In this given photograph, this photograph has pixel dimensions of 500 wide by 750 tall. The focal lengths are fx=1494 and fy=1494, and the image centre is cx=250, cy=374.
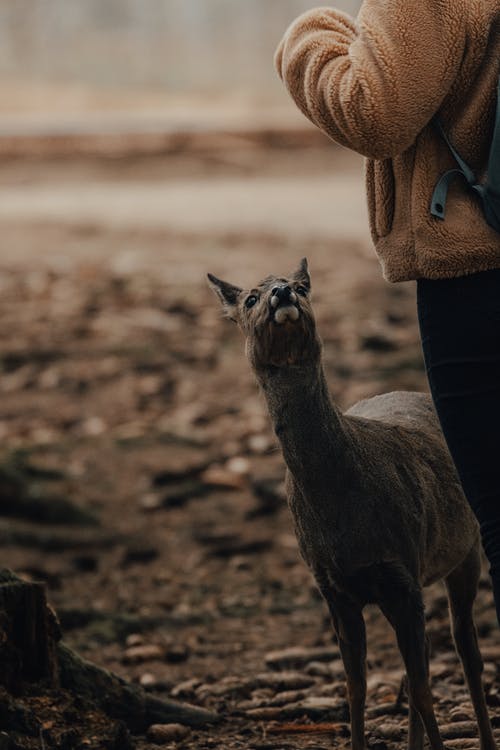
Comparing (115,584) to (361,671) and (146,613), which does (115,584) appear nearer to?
(146,613)

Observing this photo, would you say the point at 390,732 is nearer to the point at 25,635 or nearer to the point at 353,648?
the point at 353,648

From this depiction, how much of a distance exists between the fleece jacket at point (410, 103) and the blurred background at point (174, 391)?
1851 millimetres

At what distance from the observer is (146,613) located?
6.79 meters

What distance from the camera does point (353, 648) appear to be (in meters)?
4.14

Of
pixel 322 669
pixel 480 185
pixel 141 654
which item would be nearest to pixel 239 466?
pixel 141 654

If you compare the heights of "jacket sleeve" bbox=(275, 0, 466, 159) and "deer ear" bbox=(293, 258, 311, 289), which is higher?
"jacket sleeve" bbox=(275, 0, 466, 159)

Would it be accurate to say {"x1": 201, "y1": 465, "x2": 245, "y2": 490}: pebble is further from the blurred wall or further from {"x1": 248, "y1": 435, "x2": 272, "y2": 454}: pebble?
the blurred wall

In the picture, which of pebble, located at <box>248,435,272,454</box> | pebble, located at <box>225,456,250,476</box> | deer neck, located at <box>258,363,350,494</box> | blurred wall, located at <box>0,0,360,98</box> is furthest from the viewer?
blurred wall, located at <box>0,0,360,98</box>

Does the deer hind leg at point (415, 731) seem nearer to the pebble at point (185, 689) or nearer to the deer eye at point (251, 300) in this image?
the deer eye at point (251, 300)

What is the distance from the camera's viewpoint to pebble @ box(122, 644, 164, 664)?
602 centimetres

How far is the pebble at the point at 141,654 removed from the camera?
602 centimetres

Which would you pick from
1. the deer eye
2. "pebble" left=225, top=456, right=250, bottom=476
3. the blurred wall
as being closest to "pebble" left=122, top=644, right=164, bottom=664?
the deer eye

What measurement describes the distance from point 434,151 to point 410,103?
21 centimetres

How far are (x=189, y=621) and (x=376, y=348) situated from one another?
15.2ft
